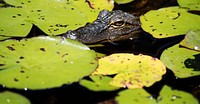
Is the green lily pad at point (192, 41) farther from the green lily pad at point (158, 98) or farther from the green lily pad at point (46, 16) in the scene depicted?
the green lily pad at point (46, 16)

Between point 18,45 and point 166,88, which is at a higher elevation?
point 18,45

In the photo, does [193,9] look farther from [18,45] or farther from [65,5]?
[18,45]

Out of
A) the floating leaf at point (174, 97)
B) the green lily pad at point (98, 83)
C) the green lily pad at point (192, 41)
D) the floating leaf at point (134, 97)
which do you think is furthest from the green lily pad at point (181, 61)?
the green lily pad at point (98, 83)

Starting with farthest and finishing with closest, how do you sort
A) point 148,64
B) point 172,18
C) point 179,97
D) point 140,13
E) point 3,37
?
point 140,13
point 172,18
point 3,37
point 148,64
point 179,97

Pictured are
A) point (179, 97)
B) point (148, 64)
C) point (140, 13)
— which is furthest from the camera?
point (140, 13)

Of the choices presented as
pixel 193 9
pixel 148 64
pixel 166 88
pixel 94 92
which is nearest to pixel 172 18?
pixel 193 9

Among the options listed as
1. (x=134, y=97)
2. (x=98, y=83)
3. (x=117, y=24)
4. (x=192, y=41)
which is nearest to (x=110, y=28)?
(x=117, y=24)

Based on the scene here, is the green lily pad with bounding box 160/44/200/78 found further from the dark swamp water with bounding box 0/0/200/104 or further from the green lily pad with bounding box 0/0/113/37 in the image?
the green lily pad with bounding box 0/0/113/37
